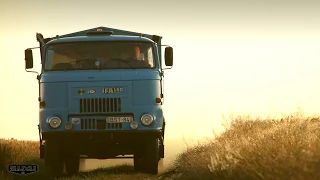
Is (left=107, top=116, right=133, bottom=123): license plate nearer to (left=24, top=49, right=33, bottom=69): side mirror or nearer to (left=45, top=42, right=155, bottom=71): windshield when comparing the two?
(left=45, top=42, right=155, bottom=71): windshield

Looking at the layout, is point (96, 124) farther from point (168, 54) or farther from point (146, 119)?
point (168, 54)

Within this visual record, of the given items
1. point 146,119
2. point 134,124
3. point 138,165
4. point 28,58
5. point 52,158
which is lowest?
point 138,165

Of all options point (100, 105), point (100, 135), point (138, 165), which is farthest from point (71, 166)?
point (100, 105)

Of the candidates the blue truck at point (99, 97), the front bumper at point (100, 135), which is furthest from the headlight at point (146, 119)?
the front bumper at point (100, 135)

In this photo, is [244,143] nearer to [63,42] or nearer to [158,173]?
[158,173]

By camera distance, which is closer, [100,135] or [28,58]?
[100,135]

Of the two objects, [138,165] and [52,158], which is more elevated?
[52,158]

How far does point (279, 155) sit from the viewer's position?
9812 mm

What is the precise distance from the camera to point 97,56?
15.6 metres

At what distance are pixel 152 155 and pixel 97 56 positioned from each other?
279 cm

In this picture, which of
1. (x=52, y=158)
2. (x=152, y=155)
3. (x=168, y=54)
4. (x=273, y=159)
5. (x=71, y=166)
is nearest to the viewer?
(x=273, y=159)

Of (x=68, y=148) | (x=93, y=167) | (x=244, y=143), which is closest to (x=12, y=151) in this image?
(x=93, y=167)

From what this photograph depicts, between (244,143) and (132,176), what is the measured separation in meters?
4.19

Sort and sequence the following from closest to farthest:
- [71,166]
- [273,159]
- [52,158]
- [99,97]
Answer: [273,159], [99,97], [52,158], [71,166]
